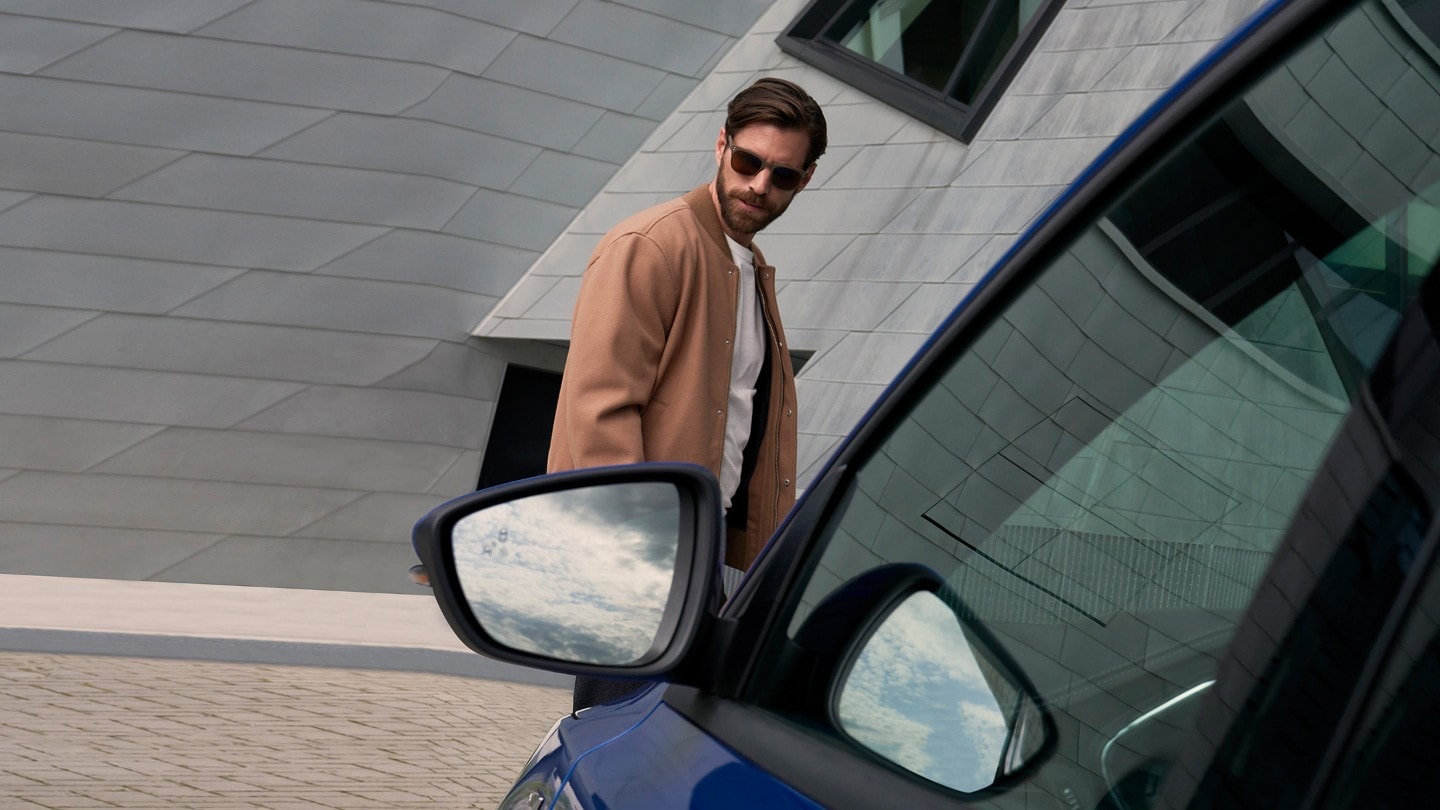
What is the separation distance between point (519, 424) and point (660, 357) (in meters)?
7.94

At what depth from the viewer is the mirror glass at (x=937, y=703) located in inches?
34.6

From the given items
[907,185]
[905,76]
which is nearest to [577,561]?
[907,185]

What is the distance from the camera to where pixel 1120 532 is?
0.83 m

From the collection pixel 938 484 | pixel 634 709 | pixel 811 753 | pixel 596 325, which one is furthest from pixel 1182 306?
pixel 596 325

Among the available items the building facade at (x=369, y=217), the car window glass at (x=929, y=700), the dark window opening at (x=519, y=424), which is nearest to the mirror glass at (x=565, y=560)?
the car window glass at (x=929, y=700)

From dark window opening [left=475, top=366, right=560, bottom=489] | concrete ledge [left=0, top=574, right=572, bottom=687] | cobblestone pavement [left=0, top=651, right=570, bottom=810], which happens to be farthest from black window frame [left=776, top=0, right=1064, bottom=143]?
cobblestone pavement [left=0, top=651, right=570, bottom=810]

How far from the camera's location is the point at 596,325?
2.21m

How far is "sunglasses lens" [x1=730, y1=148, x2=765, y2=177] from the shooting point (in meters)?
2.36

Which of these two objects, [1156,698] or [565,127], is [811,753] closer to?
[1156,698]

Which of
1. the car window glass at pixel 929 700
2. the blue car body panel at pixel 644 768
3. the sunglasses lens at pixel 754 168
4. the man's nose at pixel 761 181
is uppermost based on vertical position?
the sunglasses lens at pixel 754 168

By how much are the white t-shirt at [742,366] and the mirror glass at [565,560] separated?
1127 millimetres

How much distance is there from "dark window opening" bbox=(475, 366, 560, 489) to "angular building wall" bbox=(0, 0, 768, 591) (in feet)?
1.10

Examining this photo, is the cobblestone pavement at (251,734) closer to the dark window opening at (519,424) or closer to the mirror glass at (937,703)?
the dark window opening at (519,424)

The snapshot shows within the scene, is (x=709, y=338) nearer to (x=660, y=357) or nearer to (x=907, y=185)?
(x=660, y=357)
